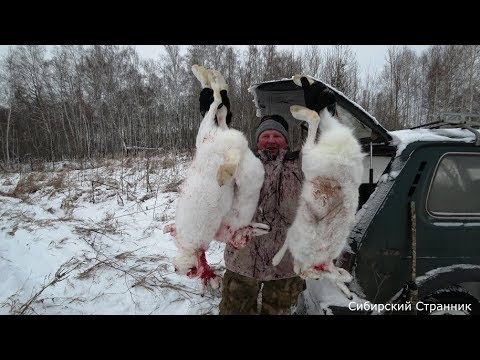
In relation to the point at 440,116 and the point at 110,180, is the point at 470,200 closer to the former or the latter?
the point at 440,116

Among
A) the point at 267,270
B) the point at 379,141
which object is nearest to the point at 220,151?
the point at 267,270

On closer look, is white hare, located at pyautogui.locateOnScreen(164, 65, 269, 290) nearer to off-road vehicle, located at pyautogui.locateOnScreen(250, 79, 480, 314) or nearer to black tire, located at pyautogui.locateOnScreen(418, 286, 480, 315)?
off-road vehicle, located at pyautogui.locateOnScreen(250, 79, 480, 314)

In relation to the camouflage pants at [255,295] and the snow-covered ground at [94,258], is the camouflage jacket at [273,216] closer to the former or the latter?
the camouflage pants at [255,295]

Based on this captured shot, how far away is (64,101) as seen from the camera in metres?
26.0

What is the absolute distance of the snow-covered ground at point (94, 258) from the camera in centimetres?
305

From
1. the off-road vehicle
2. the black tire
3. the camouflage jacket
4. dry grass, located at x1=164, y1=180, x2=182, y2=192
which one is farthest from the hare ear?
dry grass, located at x1=164, y1=180, x2=182, y2=192

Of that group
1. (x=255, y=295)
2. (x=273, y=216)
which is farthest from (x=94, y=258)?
(x=273, y=216)

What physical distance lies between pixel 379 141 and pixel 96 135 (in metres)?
32.2

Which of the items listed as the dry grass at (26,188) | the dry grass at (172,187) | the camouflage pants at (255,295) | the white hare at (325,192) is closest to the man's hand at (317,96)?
the white hare at (325,192)

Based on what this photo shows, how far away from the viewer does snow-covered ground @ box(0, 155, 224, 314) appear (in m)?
3.05

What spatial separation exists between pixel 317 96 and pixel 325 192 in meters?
0.50

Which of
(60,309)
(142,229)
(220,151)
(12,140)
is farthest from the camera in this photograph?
(12,140)

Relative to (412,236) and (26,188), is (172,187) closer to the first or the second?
(26,188)

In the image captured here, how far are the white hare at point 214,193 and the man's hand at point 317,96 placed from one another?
0.40m
